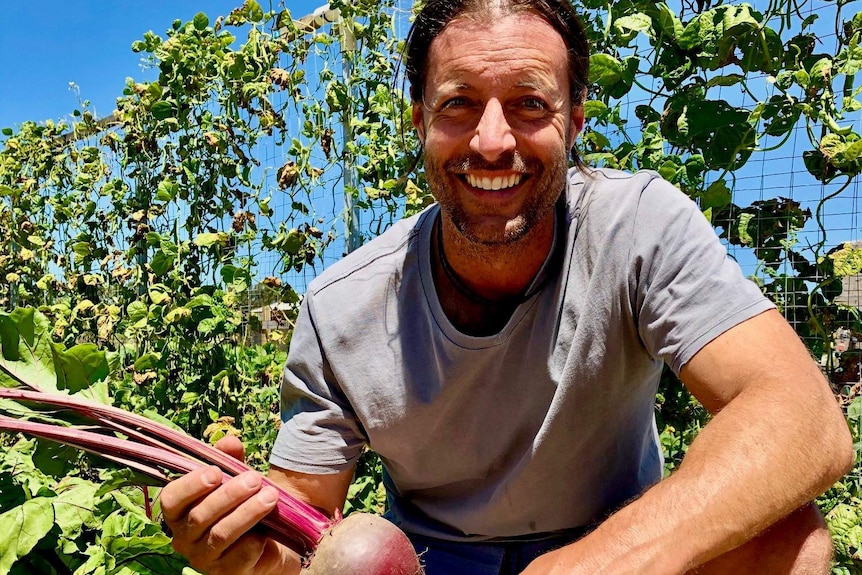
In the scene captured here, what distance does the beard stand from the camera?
5.64ft

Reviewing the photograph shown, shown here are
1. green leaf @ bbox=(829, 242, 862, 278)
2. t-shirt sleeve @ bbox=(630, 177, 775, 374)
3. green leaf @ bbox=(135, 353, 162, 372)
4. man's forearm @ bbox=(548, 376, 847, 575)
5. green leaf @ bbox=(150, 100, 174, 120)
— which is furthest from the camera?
green leaf @ bbox=(150, 100, 174, 120)

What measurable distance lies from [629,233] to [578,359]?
31 centimetres

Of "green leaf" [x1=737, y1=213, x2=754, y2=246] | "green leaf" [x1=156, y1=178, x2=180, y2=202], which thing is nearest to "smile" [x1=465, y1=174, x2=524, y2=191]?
"green leaf" [x1=737, y1=213, x2=754, y2=246]

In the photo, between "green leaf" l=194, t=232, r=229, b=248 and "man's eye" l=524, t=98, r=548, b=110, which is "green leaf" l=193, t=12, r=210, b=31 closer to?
"green leaf" l=194, t=232, r=229, b=248

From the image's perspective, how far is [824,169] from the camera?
2.28 meters

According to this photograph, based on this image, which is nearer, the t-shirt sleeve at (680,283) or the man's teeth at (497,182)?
the t-shirt sleeve at (680,283)

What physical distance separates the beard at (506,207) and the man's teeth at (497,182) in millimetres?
18

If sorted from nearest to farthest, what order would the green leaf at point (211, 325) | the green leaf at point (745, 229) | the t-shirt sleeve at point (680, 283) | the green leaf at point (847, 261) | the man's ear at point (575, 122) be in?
1. the t-shirt sleeve at point (680, 283)
2. the man's ear at point (575, 122)
3. the green leaf at point (847, 261)
4. the green leaf at point (745, 229)
5. the green leaf at point (211, 325)

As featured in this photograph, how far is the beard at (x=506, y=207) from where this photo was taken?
5.64 feet

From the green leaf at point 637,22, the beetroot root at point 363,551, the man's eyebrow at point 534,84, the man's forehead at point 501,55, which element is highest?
the green leaf at point 637,22

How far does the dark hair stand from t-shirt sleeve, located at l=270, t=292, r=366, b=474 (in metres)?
0.69

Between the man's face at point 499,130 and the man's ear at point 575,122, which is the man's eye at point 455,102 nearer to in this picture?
the man's face at point 499,130

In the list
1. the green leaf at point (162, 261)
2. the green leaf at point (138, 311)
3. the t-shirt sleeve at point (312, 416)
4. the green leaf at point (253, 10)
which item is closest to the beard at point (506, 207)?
the t-shirt sleeve at point (312, 416)

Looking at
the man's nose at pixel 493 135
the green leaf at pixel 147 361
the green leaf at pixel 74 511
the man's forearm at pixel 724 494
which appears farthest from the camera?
the green leaf at pixel 147 361
